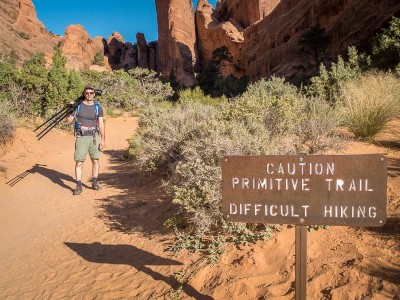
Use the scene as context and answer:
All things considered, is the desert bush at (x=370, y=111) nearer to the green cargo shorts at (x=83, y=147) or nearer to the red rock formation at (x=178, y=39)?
the green cargo shorts at (x=83, y=147)

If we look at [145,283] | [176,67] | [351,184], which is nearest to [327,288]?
[351,184]

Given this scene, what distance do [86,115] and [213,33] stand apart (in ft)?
148

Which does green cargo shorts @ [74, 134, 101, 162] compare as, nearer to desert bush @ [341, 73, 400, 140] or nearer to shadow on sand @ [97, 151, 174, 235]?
shadow on sand @ [97, 151, 174, 235]

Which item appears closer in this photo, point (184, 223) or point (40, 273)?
point (40, 273)

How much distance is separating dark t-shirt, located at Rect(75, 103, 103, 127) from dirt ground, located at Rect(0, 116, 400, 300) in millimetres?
1520

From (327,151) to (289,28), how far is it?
27479 mm

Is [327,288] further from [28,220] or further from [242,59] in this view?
[242,59]

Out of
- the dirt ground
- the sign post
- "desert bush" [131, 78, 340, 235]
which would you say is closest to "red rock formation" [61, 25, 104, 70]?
"desert bush" [131, 78, 340, 235]

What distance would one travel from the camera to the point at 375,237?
2.98 metres

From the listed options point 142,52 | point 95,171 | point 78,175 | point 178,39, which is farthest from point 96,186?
point 142,52

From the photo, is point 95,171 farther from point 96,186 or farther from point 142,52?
point 142,52

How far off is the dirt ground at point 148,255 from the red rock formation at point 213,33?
36966 millimetres

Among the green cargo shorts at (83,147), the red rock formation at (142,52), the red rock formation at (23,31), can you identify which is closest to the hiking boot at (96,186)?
the green cargo shorts at (83,147)

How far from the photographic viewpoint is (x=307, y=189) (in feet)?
5.97
